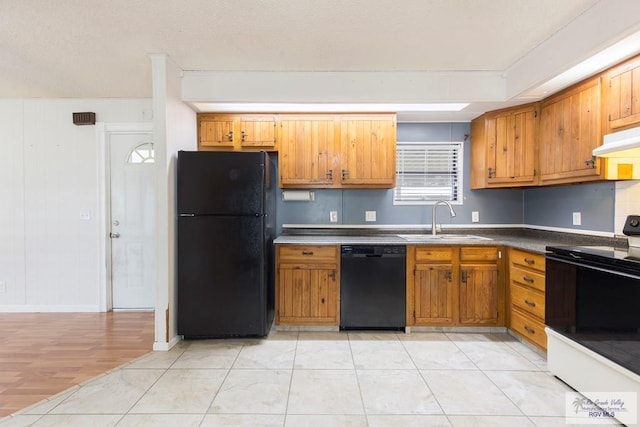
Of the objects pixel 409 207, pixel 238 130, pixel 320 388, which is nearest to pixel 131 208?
pixel 238 130

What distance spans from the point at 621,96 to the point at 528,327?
1.88m

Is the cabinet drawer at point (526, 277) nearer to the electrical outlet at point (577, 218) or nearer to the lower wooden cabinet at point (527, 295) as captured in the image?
the lower wooden cabinet at point (527, 295)

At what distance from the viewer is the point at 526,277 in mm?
2637

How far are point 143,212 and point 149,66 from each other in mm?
1660

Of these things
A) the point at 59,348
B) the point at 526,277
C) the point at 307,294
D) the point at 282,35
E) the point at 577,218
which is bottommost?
the point at 59,348

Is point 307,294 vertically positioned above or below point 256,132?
below

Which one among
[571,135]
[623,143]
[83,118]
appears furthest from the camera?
[83,118]

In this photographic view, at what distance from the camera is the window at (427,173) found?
11.8ft

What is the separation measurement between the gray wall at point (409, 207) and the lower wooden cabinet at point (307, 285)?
628 millimetres

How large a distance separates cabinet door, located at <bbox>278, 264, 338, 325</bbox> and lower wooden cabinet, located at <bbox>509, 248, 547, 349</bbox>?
5.41ft

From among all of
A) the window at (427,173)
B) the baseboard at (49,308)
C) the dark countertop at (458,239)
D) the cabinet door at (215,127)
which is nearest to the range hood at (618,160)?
the dark countertop at (458,239)

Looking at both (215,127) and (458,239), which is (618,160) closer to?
(458,239)

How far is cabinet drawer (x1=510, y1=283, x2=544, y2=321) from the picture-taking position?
248cm

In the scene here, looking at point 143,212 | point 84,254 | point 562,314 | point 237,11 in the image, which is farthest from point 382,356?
point 84,254
